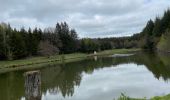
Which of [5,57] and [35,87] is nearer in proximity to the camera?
[35,87]

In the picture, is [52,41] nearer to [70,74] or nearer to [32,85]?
[70,74]

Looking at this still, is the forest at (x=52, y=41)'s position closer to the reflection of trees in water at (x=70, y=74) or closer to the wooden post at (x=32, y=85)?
the reflection of trees in water at (x=70, y=74)

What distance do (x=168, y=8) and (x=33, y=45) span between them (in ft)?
188

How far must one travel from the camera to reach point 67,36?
99.0 meters

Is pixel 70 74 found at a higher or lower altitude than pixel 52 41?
lower

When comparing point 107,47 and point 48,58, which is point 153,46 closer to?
point 107,47

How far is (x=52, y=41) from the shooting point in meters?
89.6

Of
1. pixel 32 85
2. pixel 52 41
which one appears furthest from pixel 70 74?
pixel 52 41

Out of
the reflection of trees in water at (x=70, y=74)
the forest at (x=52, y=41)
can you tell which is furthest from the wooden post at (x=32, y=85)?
the forest at (x=52, y=41)

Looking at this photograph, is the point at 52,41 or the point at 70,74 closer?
the point at 70,74

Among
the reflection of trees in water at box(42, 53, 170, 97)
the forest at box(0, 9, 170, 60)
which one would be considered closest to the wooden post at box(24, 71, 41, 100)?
the reflection of trees in water at box(42, 53, 170, 97)

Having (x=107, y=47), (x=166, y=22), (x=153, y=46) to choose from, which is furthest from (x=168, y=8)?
(x=107, y=47)

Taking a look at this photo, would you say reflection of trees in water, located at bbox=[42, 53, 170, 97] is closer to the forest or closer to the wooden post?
the wooden post

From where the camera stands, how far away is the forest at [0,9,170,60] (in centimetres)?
6806
